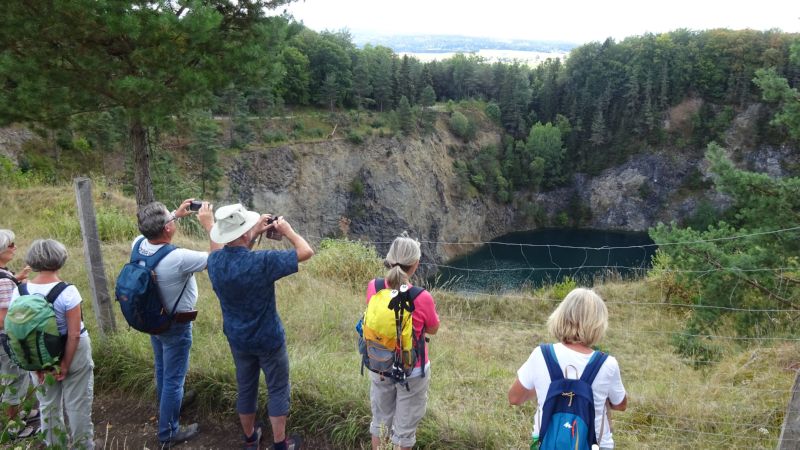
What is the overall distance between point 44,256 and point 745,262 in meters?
7.62

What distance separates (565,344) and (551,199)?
58573 mm

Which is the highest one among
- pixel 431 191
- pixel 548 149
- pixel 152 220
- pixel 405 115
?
pixel 152 220

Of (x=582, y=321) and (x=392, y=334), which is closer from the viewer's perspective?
(x=582, y=321)

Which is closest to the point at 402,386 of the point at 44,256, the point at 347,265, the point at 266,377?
the point at 266,377

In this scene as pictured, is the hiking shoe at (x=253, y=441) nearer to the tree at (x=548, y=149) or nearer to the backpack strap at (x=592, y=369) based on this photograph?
the backpack strap at (x=592, y=369)

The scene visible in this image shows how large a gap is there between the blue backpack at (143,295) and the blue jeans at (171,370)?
15cm

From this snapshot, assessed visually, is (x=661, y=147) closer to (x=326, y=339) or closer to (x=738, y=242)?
(x=738, y=242)

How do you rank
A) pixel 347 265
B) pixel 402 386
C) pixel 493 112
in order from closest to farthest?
pixel 402 386 < pixel 347 265 < pixel 493 112

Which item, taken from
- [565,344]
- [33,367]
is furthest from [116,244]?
[565,344]

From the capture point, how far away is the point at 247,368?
116 inches

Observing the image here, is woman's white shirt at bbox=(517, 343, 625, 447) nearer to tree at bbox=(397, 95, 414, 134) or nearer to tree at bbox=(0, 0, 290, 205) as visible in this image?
tree at bbox=(0, 0, 290, 205)

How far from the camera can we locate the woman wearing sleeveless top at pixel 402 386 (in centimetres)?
259

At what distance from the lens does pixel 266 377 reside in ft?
9.64

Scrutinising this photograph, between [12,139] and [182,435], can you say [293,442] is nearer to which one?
[182,435]
